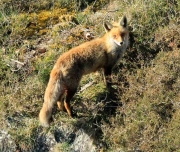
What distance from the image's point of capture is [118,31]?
8.65 meters

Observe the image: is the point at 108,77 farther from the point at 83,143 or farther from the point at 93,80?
the point at 83,143

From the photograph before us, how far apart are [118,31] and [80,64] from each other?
116cm

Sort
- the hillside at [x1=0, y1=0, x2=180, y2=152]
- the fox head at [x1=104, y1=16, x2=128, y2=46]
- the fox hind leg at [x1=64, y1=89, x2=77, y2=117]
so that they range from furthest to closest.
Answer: the fox head at [x1=104, y1=16, x2=128, y2=46] → the fox hind leg at [x1=64, y1=89, x2=77, y2=117] → the hillside at [x1=0, y1=0, x2=180, y2=152]

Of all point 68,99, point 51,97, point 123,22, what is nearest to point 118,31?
point 123,22

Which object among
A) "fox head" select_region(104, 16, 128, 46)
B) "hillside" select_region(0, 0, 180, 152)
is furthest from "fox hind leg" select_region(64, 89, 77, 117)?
"fox head" select_region(104, 16, 128, 46)

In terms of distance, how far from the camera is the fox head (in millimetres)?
8570

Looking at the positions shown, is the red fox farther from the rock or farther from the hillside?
the rock

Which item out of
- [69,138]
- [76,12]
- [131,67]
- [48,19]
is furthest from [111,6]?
[69,138]

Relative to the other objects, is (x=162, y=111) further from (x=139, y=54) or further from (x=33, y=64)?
(x=33, y=64)

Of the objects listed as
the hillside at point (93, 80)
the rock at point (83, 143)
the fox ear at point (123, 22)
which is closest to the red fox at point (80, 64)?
the fox ear at point (123, 22)

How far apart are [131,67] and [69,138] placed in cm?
191

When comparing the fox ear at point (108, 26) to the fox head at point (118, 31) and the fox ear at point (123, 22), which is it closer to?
the fox head at point (118, 31)

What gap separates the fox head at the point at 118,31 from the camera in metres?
8.57

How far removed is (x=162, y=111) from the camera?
7590mm
